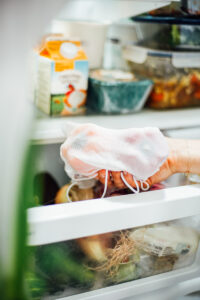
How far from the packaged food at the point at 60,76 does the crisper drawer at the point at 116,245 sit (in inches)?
18.6

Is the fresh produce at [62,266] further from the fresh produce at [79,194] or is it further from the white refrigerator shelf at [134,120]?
the white refrigerator shelf at [134,120]

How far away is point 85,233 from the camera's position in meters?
0.51

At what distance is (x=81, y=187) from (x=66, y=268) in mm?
209

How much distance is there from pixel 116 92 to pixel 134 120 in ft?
0.34

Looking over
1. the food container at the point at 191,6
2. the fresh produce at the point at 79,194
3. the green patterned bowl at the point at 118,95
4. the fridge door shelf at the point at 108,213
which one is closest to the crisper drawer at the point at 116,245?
the fridge door shelf at the point at 108,213

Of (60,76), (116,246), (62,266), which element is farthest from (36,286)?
(60,76)

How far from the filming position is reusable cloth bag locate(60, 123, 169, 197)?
1.98 ft

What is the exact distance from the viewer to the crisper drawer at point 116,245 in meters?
0.50

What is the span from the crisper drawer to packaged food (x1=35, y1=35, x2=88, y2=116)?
18.6 inches

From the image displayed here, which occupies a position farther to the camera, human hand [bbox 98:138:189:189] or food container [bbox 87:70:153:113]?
food container [bbox 87:70:153:113]

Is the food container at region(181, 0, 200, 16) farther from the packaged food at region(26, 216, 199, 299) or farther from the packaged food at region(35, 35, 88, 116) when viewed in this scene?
the packaged food at region(26, 216, 199, 299)

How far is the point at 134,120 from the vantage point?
1.01 metres

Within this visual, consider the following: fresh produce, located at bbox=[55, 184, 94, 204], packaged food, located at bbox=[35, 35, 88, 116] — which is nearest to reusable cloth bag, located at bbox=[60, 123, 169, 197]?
fresh produce, located at bbox=[55, 184, 94, 204]

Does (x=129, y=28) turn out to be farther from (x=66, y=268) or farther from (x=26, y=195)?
(x=26, y=195)
